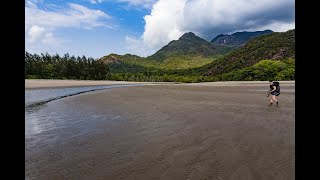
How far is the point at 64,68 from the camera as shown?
376ft

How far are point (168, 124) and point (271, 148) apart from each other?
4.80 metres

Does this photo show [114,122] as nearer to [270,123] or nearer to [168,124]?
[168,124]

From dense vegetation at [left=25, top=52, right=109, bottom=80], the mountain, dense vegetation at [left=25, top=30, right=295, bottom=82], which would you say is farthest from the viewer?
the mountain

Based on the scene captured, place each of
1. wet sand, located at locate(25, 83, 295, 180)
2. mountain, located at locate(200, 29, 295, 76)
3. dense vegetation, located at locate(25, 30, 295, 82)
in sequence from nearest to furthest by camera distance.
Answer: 1. wet sand, located at locate(25, 83, 295, 180)
2. dense vegetation, located at locate(25, 30, 295, 82)
3. mountain, located at locate(200, 29, 295, 76)

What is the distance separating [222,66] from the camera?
15638 centimetres

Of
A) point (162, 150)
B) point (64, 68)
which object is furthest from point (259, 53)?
point (162, 150)

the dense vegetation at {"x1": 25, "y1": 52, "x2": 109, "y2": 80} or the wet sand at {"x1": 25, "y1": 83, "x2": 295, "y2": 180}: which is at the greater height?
the dense vegetation at {"x1": 25, "y1": 52, "x2": 109, "y2": 80}

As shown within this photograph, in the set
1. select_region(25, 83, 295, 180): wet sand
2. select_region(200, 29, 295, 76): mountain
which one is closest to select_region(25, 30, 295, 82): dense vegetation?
select_region(200, 29, 295, 76): mountain

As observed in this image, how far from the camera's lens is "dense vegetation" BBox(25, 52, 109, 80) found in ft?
347

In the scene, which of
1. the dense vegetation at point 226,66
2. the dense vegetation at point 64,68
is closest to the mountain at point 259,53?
the dense vegetation at point 226,66

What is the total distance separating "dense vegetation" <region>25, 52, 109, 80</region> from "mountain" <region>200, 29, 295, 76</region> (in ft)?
208

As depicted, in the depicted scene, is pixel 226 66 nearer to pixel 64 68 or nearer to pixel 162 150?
pixel 64 68

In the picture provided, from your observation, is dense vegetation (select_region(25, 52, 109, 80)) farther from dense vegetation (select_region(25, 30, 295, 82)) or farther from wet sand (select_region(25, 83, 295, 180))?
wet sand (select_region(25, 83, 295, 180))
